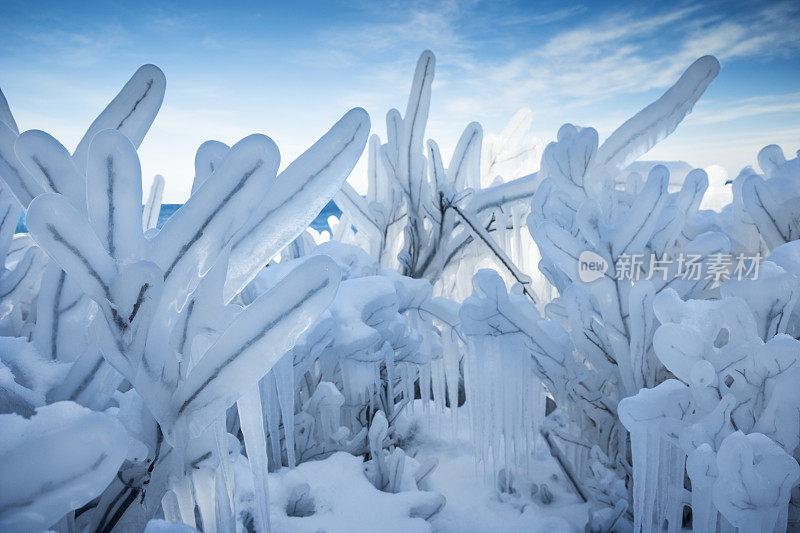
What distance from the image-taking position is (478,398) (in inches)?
41.2

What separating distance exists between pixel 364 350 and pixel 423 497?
346 millimetres

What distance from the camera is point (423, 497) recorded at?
89 cm

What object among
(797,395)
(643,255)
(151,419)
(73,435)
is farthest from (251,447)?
(643,255)

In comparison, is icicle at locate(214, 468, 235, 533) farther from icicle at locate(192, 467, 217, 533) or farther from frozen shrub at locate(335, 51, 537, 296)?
frozen shrub at locate(335, 51, 537, 296)

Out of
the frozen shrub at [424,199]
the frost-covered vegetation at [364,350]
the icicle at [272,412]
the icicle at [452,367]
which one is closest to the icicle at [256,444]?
the frost-covered vegetation at [364,350]

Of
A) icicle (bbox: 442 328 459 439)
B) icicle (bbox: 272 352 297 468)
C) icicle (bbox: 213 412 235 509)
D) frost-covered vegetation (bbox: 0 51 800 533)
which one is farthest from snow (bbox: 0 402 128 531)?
icicle (bbox: 442 328 459 439)

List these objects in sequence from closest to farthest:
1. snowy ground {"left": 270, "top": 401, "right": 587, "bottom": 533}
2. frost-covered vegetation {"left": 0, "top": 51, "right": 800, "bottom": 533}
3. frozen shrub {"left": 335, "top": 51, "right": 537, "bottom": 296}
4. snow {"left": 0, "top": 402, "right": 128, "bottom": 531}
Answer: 1. snow {"left": 0, "top": 402, "right": 128, "bottom": 531}
2. frost-covered vegetation {"left": 0, "top": 51, "right": 800, "bottom": 533}
3. snowy ground {"left": 270, "top": 401, "right": 587, "bottom": 533}
4. frozen shrub {"left": 335, "top": 51, "right": 537, "bottom": 296}

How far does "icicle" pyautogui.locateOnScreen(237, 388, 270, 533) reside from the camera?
58cm

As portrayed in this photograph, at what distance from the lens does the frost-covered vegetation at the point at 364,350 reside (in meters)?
0.48

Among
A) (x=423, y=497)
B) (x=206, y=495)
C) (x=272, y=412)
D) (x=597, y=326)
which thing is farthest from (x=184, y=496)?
(x=597, y=326)

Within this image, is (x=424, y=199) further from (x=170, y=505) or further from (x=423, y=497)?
(x=170, y=505)

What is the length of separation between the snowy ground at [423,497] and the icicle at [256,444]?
210 mm

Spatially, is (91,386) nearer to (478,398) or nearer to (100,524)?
(100,524)

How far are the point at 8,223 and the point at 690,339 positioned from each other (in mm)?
1224
